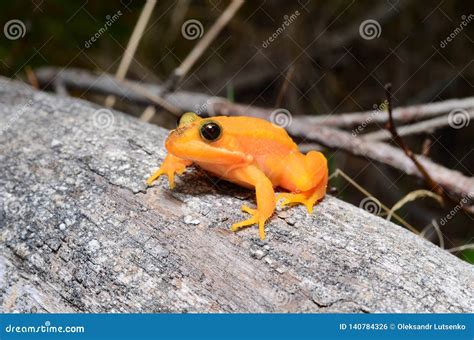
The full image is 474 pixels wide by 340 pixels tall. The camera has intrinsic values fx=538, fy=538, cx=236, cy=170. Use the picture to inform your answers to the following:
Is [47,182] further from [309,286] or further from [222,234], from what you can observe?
[309,286]

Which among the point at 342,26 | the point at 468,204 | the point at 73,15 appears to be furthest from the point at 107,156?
the point at 342,26

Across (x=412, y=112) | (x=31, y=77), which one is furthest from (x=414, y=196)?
(x=31, y=77)

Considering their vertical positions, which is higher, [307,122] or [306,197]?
[307,122]

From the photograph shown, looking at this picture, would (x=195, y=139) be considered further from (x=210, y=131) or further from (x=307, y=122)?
(x=307, y=122)

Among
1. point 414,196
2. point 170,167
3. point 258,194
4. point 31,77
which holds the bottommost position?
point 31,77

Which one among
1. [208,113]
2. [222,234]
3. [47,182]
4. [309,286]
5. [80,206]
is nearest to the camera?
[309,286]
